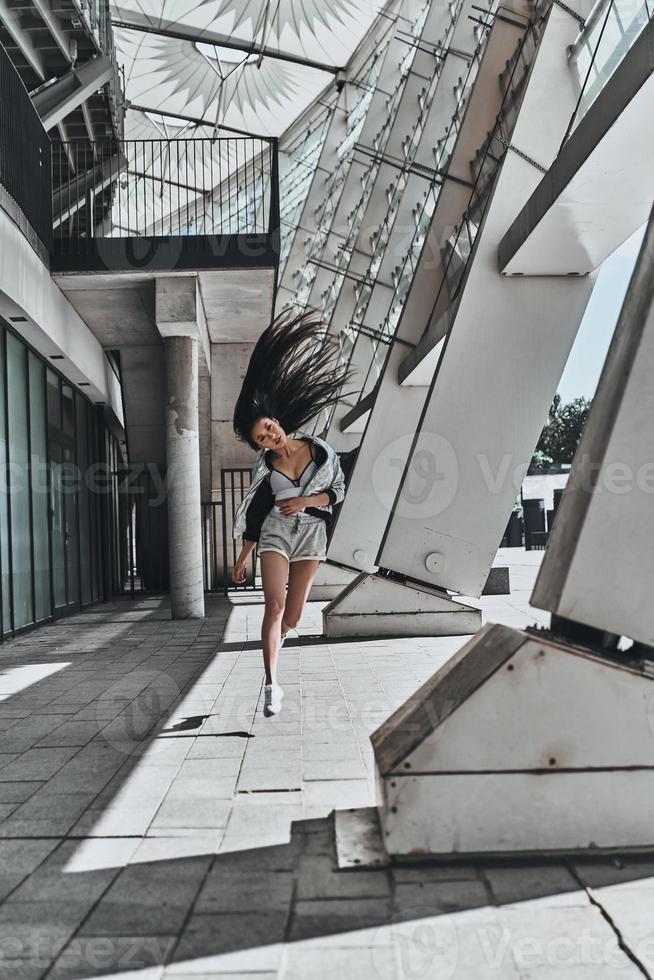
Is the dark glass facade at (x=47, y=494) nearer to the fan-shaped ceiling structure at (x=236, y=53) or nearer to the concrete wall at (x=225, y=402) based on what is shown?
the concrete wall at (x=225, y=402)

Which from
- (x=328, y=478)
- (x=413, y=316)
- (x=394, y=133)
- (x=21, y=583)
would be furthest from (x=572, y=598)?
(x=394, y=133)

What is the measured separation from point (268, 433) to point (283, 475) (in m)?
0.31

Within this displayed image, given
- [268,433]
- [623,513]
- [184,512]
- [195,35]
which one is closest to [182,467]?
[184,512]

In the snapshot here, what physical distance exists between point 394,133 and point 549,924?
15.5 metres

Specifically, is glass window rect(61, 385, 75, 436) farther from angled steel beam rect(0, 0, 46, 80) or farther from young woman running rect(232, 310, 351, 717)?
young woman running rect(232, 310, 351, 717)

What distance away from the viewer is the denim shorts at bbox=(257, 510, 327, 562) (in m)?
5.50

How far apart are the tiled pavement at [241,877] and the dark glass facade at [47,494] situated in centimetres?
615

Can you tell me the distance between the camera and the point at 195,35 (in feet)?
84.9

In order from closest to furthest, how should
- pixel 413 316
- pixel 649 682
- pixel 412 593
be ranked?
pixel 649 682, pixel 412 593, pixel 413 316

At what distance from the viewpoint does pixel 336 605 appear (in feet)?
32.0

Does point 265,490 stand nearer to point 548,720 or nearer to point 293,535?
point 293,535

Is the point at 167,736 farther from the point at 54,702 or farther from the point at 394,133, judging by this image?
the point at 394,133

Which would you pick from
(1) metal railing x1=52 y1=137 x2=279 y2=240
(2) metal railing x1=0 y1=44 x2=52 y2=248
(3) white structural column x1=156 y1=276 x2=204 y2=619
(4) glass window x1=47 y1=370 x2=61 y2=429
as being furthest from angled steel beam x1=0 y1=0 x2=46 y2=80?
(4) glass window x1=47 y1=370 x2=61 y2=429

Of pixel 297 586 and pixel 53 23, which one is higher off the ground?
pixel 53 23
